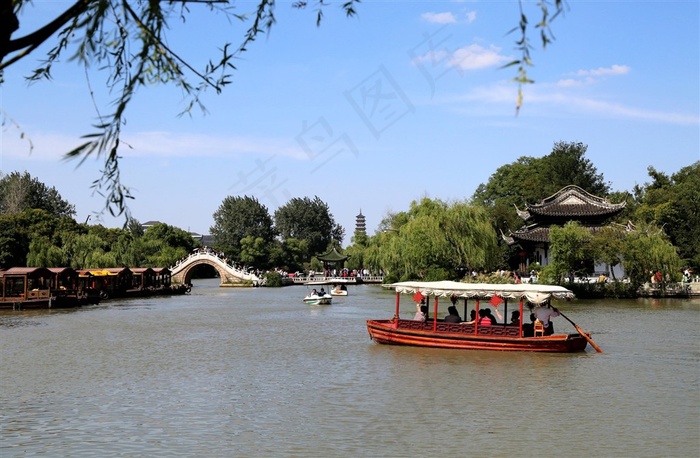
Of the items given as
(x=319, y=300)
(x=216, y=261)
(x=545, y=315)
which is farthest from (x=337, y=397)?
(x=216, y=261)

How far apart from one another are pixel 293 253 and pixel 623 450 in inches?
3046

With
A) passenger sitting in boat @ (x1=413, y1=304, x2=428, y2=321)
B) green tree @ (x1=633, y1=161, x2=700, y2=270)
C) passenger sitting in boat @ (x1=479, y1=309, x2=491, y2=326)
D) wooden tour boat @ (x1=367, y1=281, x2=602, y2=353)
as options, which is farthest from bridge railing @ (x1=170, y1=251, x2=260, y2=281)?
passenger sitting in boat @ (x1=479, y1=309, x2=491, y2=326)

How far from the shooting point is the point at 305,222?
324 ft

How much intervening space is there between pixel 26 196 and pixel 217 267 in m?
26.8

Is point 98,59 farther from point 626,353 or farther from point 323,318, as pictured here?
point 323,318

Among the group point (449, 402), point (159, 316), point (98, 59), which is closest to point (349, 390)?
point (449, 402)

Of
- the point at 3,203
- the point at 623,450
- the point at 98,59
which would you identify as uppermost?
Result: the point at 3,203

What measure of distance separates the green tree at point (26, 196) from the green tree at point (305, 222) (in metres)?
26.6

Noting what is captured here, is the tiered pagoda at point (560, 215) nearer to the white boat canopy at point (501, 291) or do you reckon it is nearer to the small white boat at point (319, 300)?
the small white boat at point (319, 300)

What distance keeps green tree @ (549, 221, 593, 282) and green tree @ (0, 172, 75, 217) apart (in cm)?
5530

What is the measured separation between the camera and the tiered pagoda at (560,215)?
155ft

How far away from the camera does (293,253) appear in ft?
283

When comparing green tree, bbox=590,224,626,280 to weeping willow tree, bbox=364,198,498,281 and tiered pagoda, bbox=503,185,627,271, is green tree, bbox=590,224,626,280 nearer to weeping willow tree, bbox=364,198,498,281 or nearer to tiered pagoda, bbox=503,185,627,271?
weeping willow tree, bbox=364,198,498,281

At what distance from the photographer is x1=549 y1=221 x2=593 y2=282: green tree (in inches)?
1491
